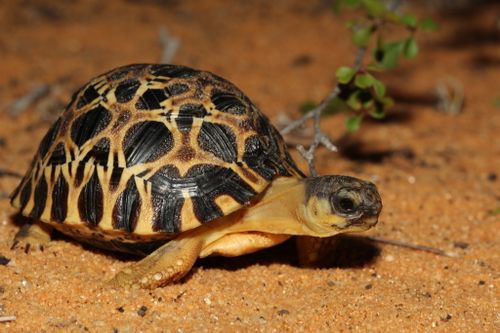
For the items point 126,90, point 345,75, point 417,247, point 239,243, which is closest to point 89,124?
point 126,90

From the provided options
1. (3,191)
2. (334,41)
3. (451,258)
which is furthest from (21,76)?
(451,258)

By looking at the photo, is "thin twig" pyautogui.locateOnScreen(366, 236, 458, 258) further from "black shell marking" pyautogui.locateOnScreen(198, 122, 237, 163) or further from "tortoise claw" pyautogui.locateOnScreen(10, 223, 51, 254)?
"tortoise claw" pyautogui.locateOnScreen(10, 223, 51, 254)

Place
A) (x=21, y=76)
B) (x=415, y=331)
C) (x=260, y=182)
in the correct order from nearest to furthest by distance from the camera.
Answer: (x=415, y=331) < (x=260, y=182) < (x=21, y=76)

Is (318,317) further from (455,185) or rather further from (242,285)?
(455,185)

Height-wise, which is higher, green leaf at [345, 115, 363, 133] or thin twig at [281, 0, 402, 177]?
thin twig at [281, 0, 402, 177]

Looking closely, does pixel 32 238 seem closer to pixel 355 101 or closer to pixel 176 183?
pixel 176 183

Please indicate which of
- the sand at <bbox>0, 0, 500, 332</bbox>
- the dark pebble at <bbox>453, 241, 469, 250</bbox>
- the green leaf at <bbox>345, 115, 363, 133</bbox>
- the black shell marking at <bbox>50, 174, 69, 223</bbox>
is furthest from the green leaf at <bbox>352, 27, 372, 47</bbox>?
the black shell marking at <bbox>50, 174, 69, 223</bbox>
